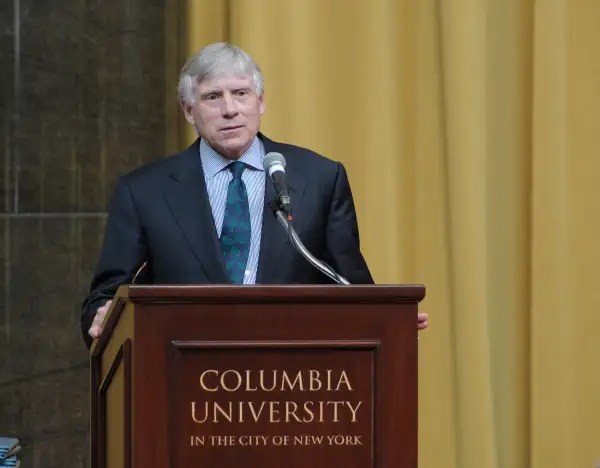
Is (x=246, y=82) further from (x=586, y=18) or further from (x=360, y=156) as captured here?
(x=586, y=18)

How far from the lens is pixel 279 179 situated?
2461mm

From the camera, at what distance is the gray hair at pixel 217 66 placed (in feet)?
9.84

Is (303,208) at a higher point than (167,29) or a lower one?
lower

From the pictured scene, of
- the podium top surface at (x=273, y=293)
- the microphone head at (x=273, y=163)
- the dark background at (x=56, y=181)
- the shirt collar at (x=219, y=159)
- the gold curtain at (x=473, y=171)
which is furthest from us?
the dark background at (x=56, y=181)

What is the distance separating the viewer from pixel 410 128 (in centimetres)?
416

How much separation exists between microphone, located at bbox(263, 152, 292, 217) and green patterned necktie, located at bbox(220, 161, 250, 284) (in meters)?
0.39

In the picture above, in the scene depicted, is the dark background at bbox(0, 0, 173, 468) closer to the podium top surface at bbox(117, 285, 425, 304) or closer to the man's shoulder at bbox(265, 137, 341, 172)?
the man's shoulder at bbox(265, 137, 341, 172)

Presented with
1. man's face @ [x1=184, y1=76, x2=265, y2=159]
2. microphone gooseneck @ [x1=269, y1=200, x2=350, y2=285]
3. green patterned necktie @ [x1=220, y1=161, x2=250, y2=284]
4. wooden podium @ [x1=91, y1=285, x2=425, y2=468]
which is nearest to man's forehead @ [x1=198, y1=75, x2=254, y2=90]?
man's face @ [x1=184, y1=76, x2=265, y2=159]

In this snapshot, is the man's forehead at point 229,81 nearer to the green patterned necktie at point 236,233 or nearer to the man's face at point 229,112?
the man's face at point 229,112

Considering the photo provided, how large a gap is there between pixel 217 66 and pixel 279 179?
2.09 feet

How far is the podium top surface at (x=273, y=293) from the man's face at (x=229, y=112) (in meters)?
0.93

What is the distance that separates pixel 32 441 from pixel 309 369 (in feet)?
7.72

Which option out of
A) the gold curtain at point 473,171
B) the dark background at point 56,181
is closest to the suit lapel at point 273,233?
the gold curtain at point 473,171

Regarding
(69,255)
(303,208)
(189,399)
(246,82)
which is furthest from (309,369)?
(69,255)
